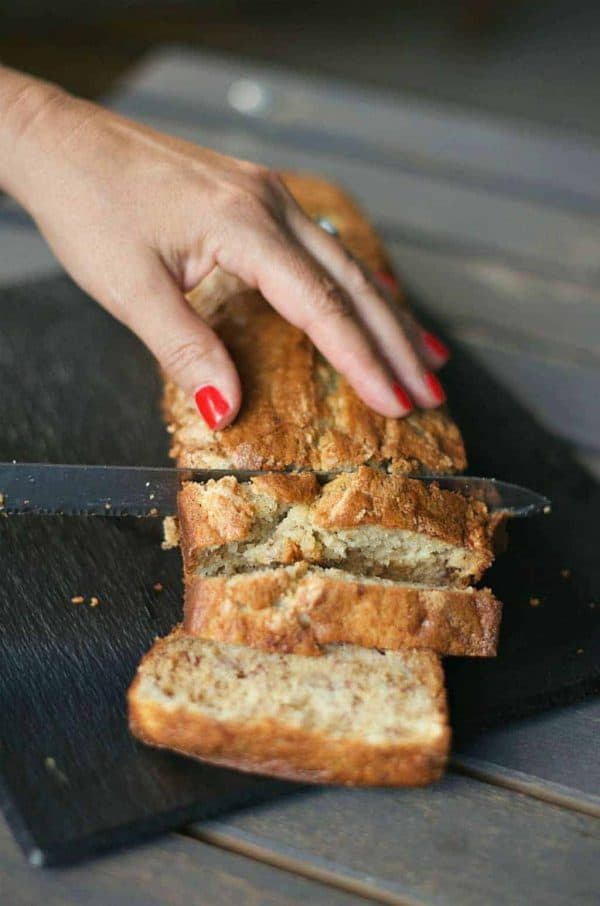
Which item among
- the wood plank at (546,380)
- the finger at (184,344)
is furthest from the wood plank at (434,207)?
the finger at (184,344)

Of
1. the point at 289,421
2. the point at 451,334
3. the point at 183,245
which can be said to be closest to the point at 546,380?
the point at 451,334

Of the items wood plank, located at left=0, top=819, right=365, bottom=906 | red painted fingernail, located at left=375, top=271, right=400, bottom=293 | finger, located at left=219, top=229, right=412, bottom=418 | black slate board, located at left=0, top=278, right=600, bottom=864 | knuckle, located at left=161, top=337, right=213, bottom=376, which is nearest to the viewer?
wood plank, located at left=0, top=819, right=365, bottom=906

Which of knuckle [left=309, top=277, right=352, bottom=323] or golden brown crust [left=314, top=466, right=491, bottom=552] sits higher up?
knuckle [left=309, top=277, right=352, bottom=323]

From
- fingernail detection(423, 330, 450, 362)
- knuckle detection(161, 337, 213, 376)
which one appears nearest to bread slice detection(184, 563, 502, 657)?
knuckle detection(161, 337, 213, 376)

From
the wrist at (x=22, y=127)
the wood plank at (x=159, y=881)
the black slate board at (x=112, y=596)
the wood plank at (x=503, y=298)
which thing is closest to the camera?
the wood plank at (x=159, y=881)

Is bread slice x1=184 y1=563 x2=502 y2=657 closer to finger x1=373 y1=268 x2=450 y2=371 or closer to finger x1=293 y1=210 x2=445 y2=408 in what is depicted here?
finger x1=293 y1=210 x2=445 y2=408

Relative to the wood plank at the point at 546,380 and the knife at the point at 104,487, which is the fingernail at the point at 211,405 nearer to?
the knife at the point at 104,487
